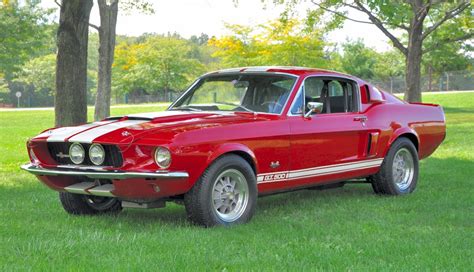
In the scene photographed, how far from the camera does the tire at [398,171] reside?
8250mm

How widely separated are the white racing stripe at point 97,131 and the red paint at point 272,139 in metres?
0.11

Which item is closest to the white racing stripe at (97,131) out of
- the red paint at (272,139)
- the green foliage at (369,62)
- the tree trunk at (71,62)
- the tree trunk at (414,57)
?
the red paint at (272,139)

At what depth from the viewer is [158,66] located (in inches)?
2773

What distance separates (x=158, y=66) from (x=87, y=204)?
6434cm

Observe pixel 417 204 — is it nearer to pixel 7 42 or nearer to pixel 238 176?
pixel 238 176

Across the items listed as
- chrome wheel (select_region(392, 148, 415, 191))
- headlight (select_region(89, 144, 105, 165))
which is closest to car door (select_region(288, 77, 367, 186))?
chrome wheel (select_region(392, 148, 415, 191))

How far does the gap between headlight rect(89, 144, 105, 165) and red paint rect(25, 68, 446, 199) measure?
3.6 inches

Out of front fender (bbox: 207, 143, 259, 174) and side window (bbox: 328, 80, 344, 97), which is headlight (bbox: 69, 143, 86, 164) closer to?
front fender (bbox: 207, 143, 259, 174)

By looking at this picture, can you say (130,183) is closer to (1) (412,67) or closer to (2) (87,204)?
(2) (87,204)

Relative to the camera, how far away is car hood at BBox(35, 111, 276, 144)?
5.88 meters

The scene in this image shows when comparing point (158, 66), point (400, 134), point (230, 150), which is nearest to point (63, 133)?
point (230, 150)

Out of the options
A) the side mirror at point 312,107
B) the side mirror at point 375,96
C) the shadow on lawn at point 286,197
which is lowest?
the shadow on lawn at point 286,197

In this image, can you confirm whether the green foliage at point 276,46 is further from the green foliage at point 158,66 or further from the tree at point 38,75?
the tree at point 38,75

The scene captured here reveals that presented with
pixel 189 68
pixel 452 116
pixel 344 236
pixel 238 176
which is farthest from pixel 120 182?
pixel 189 68
